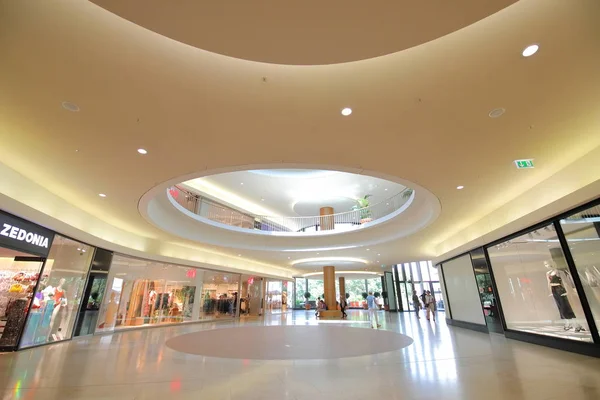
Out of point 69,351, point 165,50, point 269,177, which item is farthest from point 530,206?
point 69,351

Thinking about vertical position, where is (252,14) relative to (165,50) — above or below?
below

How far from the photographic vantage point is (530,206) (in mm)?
7012

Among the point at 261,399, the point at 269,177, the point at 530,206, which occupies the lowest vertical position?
the point at 261,399

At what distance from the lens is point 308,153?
5.24m

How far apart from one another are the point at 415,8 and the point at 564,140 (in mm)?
4662

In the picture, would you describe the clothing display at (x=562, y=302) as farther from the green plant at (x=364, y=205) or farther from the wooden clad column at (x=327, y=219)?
the wooden clad column at (x=327, y=219)

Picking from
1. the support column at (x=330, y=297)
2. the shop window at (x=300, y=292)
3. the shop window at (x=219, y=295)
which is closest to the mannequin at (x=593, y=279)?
the support column at (x=330, y=297)

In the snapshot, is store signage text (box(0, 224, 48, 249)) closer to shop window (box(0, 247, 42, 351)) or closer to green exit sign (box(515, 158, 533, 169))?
shop window (box(0, 247, 42, 351))

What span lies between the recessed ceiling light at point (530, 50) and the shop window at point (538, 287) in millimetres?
5072

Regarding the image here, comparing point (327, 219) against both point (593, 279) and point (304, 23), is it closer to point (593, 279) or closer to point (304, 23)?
point (593, 279)

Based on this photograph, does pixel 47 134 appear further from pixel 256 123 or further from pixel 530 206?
pixel 530 206

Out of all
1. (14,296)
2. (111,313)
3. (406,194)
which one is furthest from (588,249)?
(111,313)

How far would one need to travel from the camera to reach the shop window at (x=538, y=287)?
20.4 feet

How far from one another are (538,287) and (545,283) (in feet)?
1.03
